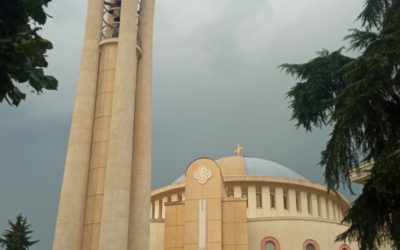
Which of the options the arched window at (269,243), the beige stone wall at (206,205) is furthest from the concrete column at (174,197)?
the arched window at (269,243)

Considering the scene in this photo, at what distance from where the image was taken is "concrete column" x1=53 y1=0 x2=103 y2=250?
2262 centimetres

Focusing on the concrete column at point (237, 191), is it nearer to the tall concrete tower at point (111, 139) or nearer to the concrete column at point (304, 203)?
the concrete column at point (304, 203)

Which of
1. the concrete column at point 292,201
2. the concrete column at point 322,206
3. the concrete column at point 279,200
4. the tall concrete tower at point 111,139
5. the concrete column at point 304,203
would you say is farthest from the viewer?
the concrete column at point 322,206

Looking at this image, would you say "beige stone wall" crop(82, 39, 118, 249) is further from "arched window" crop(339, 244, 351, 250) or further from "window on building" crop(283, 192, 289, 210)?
"window on building" crop(283, 192, 289, 210)

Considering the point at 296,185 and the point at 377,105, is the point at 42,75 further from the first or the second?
the point at 296,185

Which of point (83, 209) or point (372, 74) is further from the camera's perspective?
point (83, 209)

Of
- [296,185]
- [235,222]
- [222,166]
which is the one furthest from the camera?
[222,166]

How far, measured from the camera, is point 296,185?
1483 inches

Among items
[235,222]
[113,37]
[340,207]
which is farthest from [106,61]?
[340,207]

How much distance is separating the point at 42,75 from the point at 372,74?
8.53 m

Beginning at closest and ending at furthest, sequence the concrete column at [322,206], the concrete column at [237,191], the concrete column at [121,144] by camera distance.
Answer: the concrete column at [121,144] < the concrete column at [237,191] < the concrete column at [322,206]

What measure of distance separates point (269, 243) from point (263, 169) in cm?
1095

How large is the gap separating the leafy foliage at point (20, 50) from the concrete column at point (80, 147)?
19.2m

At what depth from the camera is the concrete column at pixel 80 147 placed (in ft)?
74.2
